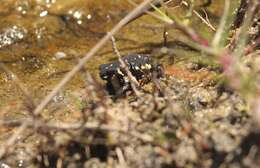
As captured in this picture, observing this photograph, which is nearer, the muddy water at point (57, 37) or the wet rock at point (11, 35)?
the muddy water at point (57, 37)

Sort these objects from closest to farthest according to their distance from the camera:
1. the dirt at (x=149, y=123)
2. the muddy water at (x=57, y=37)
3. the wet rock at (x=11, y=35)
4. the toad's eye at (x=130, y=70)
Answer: the dirt at (x=149, y=123), the toad's eye at (x=130, y=70), the muddy water at (x=57, y=37), the wet rock at (x=11, y=35)

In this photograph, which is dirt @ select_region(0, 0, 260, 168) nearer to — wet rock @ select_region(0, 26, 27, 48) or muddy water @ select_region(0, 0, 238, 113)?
muddy water @ select_region(0, 0, 238, 113)

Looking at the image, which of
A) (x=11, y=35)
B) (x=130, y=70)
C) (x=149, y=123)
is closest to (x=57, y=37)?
(x=11, y=35)

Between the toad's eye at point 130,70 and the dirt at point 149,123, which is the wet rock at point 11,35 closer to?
the dirt at point 149,123

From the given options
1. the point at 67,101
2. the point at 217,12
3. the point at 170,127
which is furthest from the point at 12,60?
the point at 170,127

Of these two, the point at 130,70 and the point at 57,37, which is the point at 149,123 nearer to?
the point at 130,70

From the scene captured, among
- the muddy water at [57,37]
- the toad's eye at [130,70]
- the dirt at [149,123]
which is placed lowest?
the dirt at [149,123]

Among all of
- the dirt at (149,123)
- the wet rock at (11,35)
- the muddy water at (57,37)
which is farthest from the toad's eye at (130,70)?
the wet rock at (11,35)

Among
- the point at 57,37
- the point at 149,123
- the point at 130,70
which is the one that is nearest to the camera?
the point at 149,123
